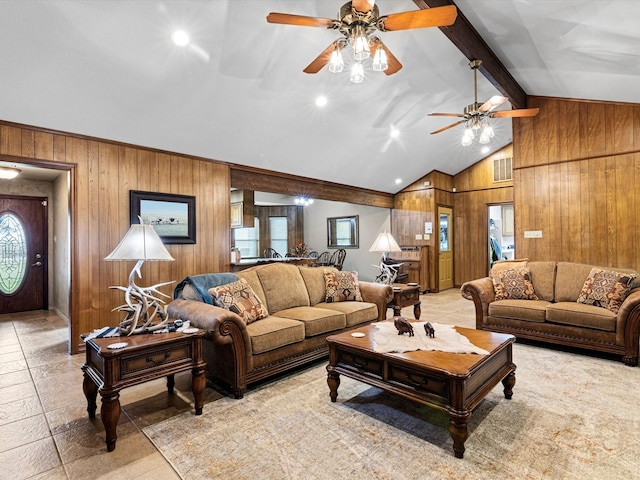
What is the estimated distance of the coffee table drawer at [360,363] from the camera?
7.43ft

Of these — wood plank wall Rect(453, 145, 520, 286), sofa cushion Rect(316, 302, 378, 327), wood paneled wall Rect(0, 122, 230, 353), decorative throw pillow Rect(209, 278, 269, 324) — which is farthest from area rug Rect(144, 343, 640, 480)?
wood plank wall Rect(453, 145, 520, 286)

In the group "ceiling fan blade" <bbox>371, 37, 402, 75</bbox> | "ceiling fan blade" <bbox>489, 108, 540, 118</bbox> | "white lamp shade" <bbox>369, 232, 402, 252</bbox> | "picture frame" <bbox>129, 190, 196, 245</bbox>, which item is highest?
"ceiling fan blade" <bbox>489, 108, 540, 118</bbox>

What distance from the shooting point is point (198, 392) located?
231 centimetres

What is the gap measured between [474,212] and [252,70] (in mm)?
6492

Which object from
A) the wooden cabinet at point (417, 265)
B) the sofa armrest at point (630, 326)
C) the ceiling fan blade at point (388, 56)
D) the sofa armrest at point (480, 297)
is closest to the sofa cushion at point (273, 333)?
the ceiling fan blade at point (388, 56)

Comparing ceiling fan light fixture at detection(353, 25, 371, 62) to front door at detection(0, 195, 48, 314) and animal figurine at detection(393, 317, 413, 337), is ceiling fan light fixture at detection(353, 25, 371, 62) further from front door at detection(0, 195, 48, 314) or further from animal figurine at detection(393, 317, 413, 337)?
front door at detection(0, 195, 48, 314)

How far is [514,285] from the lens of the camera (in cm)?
414

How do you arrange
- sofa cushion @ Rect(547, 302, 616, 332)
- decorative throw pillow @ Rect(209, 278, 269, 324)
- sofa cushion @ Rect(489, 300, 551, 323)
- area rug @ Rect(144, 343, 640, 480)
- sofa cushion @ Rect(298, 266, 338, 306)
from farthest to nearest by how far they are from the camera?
sofa cushion @ Rect(298, 266, 338, 306), sofa cushion @ Rect(489, 300, 551, 323), sofa cushion @ Rect(547, 302, 616, 332), decorative throw pillow @ Rect(209, 278, 269, 324), area rug @ Rect(144, 343, 640, 480)

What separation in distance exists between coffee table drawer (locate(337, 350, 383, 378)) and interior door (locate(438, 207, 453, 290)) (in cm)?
599

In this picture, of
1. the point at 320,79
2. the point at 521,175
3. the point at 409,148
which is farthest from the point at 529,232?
the point at 320,79

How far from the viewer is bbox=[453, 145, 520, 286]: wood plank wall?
774 centimetres

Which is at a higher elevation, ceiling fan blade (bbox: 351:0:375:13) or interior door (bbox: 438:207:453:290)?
ceiling fan blade (bbox: 351:0:375:13)

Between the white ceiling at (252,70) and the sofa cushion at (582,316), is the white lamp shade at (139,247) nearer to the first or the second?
the white ceiling at (252,70)

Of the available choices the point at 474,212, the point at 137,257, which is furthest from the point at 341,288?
the point at 474,212
